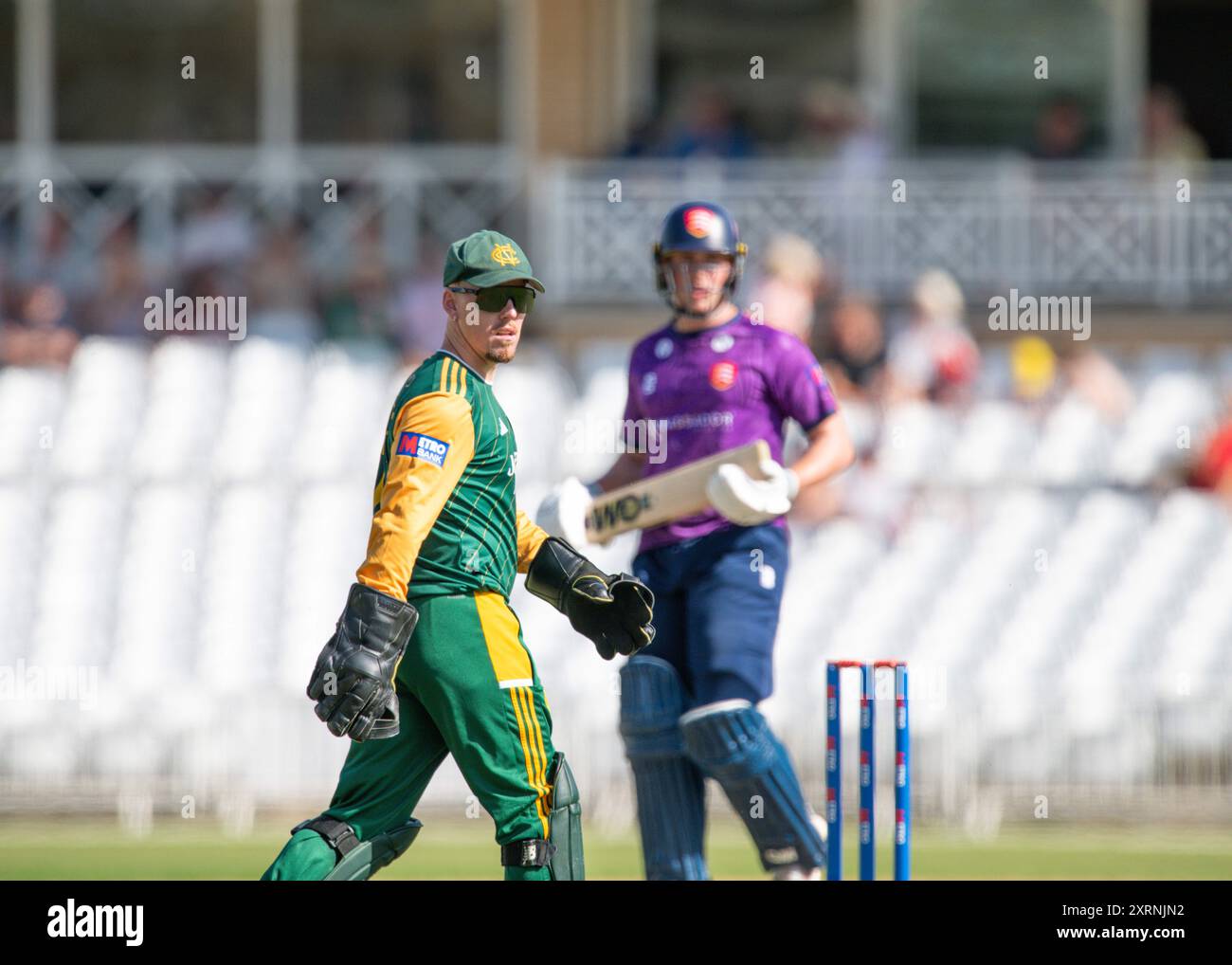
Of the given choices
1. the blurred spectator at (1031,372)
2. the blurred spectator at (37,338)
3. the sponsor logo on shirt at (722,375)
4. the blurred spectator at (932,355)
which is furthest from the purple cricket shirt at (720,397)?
the blurred spectator at (37,338)

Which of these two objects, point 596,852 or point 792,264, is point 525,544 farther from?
point 792,264

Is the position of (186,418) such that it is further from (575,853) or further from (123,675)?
(575,853)

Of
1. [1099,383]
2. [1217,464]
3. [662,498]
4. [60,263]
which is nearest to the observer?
[662,498]

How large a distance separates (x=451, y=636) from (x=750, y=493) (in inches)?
A: 67.4

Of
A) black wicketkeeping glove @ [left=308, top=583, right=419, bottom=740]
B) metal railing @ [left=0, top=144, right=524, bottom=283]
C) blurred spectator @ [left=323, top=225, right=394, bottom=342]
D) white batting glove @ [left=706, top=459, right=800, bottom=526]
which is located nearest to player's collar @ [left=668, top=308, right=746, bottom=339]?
white batting glove @ [left=706, top=459, right=800, bottom=526]

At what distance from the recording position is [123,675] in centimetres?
1313

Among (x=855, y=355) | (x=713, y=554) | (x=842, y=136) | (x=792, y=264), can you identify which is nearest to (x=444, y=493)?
(x=713, y=554)

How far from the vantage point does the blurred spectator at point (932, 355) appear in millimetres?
14805

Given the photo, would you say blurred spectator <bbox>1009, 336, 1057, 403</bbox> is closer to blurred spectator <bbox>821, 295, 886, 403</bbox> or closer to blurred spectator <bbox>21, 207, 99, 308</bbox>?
blurred spectator <bbox>821, 295, 886, 403</bbox>

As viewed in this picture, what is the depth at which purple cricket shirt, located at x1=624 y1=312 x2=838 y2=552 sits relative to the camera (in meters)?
8.36

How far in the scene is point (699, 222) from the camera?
27.5ft

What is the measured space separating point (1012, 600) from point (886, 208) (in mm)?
4043

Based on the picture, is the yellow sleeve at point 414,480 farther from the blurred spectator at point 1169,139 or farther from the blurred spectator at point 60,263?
the blurred spectator at point 1169,139

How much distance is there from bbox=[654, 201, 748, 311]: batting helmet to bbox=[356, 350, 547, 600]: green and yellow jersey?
1.88 m
